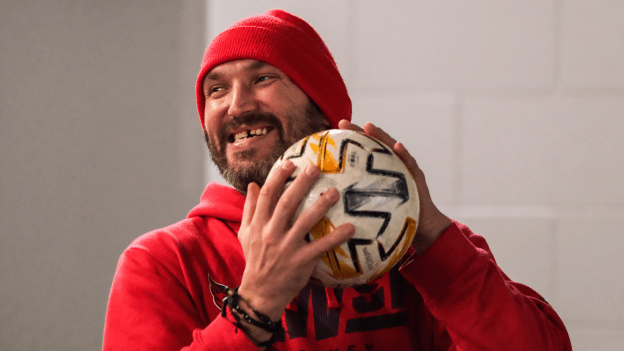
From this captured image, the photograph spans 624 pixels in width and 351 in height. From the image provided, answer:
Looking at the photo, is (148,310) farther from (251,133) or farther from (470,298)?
(470,298)

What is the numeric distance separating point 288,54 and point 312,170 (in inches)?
23.3

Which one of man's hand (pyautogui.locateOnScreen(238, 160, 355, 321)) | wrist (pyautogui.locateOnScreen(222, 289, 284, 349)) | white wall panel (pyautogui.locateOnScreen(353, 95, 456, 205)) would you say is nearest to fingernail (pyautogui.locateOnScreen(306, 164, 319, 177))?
man's hand (pyautogui.locateOnScreen(238, 160, 355, 321))

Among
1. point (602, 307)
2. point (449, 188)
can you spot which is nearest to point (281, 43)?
point (449, 188)

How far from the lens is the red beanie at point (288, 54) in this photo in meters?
1.17

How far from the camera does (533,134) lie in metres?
1.66

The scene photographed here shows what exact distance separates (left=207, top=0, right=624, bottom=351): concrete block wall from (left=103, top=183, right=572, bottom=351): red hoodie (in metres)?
0.63

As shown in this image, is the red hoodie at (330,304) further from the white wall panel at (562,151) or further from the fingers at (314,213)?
the white wall panel at (562,151)

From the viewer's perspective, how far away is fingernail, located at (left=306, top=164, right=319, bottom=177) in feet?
2.27

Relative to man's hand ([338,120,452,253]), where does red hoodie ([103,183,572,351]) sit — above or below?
below

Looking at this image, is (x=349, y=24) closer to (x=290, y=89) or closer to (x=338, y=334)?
(x=290, y=89)

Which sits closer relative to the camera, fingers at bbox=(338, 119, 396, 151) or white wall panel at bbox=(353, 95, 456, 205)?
fingers at bbox=(338, 119, 396, 151)

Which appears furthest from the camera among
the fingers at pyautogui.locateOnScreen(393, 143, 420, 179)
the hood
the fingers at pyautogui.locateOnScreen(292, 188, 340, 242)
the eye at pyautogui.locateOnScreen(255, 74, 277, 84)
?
the eye at pyautogui.locateOnScreen(255, 74, 277, 84)

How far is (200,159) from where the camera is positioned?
A: 200 cm

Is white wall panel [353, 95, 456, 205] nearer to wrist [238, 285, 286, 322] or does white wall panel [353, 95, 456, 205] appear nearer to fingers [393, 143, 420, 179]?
fingers [393, 143, 420, 179]
